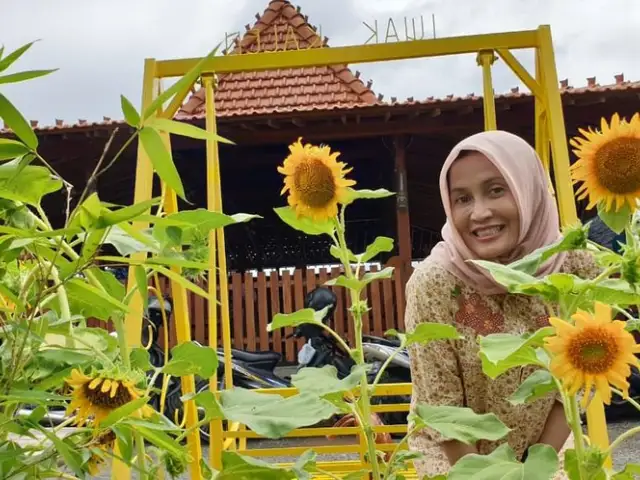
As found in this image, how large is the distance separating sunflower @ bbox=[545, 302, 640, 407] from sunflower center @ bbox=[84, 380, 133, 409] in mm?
372

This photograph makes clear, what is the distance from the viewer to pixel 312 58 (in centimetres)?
154

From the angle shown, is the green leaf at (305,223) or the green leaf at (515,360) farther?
the green leaf at (305,223)

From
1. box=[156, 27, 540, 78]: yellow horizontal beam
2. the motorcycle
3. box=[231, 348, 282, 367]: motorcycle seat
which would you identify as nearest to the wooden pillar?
the motorcycle

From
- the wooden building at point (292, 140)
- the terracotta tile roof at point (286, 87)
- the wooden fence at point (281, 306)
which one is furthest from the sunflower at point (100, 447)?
the terracotta tile roof at point (286, 87)

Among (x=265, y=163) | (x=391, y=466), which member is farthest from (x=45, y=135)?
(x=391, y=466)

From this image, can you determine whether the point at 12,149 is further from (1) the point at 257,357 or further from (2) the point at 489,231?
(1) the point at 257,357

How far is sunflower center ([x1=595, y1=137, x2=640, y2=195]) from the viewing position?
2.21 ft

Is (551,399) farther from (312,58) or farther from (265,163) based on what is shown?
(265,163)

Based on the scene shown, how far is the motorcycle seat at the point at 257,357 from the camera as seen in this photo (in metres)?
5.38

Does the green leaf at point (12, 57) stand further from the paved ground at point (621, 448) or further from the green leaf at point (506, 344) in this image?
the paved ground at point (621, 448)

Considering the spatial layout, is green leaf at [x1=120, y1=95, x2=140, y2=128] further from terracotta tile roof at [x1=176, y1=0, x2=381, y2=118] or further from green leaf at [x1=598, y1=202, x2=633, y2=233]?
terracotta tile roof at [x1=176, y1=0, x2=381, y2=118]

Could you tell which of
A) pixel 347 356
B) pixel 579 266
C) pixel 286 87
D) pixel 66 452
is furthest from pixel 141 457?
pixel 286 87

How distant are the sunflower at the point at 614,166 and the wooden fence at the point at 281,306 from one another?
545 centimetres

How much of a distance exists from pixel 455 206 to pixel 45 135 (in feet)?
16.7
